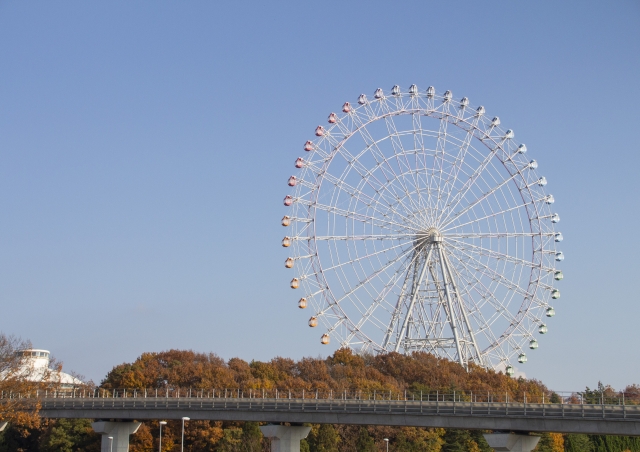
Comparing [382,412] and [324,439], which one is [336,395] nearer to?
[324,439]

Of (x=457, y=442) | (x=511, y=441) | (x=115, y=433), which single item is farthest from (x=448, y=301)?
(x=115, y=433)

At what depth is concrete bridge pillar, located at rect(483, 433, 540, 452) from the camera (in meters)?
65.2

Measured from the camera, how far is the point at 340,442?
101625 mm

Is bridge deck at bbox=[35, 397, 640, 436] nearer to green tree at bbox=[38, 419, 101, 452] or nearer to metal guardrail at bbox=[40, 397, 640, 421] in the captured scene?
metal guardrail at bbox=[40, 397, 640, 421]

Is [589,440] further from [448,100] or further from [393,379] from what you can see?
[448,100]

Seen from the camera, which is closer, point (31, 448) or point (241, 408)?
point (241, 408)

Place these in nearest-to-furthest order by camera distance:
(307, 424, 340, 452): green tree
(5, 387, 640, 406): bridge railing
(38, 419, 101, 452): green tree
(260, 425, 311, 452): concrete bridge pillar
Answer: (260, 425, 311, 452): concrete bridge pillar, (5, 387, 640, 406): bridge railing, (307, 424, 340, 452): green tree, (38, 419, 101, 452): green tree

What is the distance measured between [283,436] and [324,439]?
2152cm

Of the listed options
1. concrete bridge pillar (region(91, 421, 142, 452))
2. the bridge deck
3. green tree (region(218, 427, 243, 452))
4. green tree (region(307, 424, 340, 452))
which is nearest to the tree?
green tree (region(307, 424, 340, 452))

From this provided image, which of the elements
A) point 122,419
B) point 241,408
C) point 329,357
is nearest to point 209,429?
point 122,419

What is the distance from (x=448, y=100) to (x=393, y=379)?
3608 centimetres

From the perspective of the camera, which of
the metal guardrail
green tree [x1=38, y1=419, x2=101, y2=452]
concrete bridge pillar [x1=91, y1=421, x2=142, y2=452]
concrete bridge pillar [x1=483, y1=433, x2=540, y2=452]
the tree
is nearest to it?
the metal guardrail

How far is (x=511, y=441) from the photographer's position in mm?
65375

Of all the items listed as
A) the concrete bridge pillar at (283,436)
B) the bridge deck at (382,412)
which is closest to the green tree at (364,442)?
the concrete bridge pillar at (283,436)
